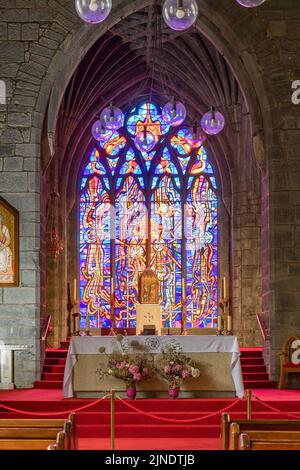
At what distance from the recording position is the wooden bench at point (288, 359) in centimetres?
1332

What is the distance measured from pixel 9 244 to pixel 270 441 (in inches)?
360

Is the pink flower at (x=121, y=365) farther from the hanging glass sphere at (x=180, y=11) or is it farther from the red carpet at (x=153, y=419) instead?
the hanging glass sphere at (x=180, y=11)

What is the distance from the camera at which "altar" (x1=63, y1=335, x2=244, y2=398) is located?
1136 centimetres

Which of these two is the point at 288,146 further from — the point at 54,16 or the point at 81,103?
the point at 81,103

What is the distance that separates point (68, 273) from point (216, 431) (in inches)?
493

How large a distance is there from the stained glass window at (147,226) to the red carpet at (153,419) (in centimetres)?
1038

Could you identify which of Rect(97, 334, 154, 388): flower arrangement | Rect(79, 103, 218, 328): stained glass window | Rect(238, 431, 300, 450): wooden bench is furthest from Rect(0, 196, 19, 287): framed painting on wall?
Rect(238, 431, 300, 450): wooden bench

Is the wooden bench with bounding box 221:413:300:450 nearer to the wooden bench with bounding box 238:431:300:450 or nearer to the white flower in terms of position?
the wooden bench with bounding box 238:431:300:450

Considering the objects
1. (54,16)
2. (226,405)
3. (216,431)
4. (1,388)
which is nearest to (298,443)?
(216,431)

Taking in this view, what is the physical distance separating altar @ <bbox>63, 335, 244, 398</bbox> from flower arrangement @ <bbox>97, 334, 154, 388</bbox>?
0.29 feet

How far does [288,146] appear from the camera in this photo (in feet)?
45.6

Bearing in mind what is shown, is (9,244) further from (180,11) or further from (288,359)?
(180,11)

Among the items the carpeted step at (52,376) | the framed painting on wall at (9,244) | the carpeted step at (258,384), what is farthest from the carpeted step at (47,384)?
the carpeted step at (258,384)

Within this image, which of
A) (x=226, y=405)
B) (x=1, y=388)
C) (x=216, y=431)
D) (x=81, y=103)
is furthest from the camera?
(x=81, y=103)
